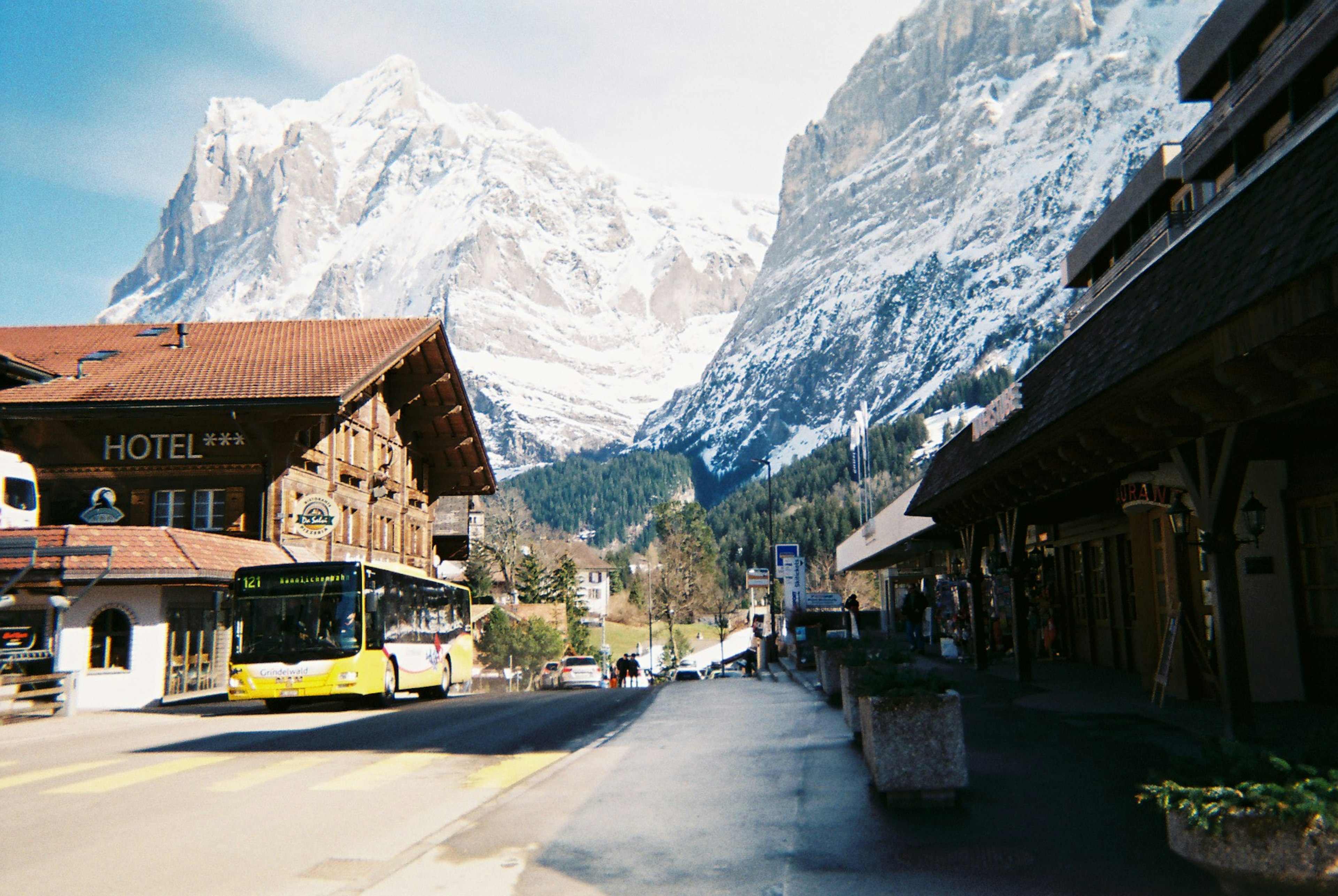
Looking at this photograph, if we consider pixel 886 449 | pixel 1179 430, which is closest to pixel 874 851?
pixel 1179 430

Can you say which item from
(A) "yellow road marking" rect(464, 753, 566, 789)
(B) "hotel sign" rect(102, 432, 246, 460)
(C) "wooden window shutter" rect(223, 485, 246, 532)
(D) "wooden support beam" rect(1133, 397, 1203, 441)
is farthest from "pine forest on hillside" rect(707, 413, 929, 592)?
(D) "wooden support beam" rect(1133, 397, 1203, 441)

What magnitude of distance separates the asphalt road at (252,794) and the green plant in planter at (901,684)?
3.55 metres

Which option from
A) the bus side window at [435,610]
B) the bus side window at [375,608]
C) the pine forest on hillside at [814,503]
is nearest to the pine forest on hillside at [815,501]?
the pine forest on hillside at [814,503]

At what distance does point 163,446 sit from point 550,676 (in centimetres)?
2896

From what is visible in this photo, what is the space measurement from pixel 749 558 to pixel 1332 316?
15308 centimetres

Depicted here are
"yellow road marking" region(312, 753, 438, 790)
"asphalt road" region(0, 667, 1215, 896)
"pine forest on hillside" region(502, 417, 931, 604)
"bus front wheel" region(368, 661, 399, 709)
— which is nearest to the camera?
"asphalt road" region(0, 667, 1215, 896)

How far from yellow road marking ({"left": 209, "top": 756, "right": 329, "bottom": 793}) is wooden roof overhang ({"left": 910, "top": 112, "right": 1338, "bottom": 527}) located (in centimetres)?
933

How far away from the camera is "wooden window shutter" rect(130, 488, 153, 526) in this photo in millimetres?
32938

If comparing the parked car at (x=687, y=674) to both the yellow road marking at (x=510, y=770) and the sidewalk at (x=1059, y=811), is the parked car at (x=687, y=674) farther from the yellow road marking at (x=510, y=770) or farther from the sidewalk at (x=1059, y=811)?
the sidewalk at (x=1059, y=811)

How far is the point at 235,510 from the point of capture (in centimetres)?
3288

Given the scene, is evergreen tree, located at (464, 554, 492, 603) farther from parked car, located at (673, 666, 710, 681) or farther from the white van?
the white van

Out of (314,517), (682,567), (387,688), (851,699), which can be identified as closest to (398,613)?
(387,688)

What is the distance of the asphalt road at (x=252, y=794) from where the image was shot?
7.47 metres

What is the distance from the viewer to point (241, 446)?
3300cm
